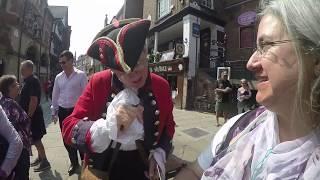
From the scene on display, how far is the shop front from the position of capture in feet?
49.2

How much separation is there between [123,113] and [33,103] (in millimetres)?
3749

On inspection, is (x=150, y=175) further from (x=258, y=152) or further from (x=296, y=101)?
(x=296, y=101)

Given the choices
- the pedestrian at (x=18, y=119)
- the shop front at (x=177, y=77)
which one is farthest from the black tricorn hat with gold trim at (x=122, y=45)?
the shop front at (x=177, y=77)

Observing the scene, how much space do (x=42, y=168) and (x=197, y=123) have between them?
563 cm

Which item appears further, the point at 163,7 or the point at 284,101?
the point at 163,7

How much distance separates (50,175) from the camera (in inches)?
184

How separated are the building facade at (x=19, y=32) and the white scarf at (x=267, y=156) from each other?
70.0 ft

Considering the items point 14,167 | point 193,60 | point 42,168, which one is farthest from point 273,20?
point 193,60

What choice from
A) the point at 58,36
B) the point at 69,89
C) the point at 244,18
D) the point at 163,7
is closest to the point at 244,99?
the point at 69,89

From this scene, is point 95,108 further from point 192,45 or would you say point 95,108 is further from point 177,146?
point 192,45

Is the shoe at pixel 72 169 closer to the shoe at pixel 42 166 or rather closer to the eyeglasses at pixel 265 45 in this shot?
the shoe at pixel 42 166

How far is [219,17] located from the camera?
1697cm

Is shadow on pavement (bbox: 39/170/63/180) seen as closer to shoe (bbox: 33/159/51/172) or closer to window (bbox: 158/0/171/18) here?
shoe (bbox: 33/159/51/172)

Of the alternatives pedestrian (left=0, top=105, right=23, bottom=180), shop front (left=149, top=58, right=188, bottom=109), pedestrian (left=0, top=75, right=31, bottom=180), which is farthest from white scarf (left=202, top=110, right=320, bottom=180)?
shop front (left=149, top=58, right=188, bottom=109)
